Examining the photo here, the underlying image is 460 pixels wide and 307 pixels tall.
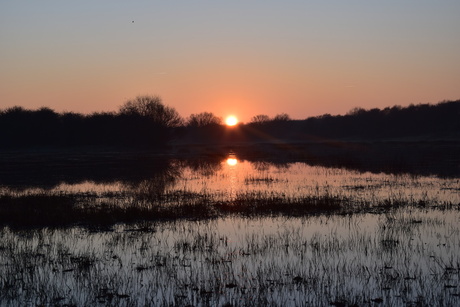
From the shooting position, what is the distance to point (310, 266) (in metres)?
13.3

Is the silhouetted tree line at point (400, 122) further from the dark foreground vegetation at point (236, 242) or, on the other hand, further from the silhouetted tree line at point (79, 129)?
the dark foreground vegetation at point (236, 242)

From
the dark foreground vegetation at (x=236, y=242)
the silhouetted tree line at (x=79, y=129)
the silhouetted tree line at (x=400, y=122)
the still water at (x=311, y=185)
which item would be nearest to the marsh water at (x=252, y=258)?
the dark foreground vegetation at (x=236, y=242)

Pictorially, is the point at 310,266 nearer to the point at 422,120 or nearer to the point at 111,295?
the point at 111,295

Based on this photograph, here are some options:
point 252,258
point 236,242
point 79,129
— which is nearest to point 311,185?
point 236,242

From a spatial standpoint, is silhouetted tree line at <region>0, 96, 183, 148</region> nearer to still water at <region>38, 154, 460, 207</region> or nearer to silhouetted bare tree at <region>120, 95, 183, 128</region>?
silhouetted bare tree at <region>120, 95, 183, 128</region>

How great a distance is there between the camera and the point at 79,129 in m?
114

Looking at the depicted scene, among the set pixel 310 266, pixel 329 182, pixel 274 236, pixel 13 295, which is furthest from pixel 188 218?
pixel 329 182

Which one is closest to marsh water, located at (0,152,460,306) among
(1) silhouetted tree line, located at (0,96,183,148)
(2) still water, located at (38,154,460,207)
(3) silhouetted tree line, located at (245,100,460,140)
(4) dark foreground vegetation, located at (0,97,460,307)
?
(4) dark foreground vegetation, located at (0,97,460,307)

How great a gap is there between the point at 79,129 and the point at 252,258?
4134 inches

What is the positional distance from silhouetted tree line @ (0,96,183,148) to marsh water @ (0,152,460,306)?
3493 inches

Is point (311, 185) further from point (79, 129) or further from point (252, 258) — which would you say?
point (79, 129)

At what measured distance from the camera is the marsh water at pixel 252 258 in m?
11.2

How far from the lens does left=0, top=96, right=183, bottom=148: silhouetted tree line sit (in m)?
111

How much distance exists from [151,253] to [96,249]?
1909 millimetres
